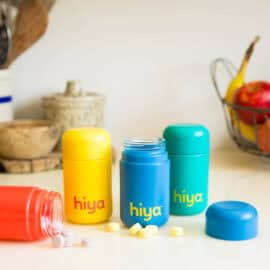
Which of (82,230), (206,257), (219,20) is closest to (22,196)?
(82,230)

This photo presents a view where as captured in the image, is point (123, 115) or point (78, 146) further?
point (123, 115)

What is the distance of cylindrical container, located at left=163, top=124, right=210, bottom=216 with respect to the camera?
712mm

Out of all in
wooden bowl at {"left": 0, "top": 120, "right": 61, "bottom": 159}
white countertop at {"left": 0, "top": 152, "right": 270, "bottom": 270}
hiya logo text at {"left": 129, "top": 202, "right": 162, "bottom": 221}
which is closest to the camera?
white countertop at {"left": 0, "top": 152, "right": 270, "bottom": 270}

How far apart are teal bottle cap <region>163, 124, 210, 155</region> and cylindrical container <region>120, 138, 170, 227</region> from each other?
47 millimetres

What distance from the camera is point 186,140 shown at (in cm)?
71

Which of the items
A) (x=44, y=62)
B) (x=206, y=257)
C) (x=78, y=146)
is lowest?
(x=206, y=257)

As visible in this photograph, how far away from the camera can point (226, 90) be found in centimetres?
117

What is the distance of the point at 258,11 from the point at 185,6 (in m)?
0.16

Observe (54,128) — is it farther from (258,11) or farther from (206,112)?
(258,11)

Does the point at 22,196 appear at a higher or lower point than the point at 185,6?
lower

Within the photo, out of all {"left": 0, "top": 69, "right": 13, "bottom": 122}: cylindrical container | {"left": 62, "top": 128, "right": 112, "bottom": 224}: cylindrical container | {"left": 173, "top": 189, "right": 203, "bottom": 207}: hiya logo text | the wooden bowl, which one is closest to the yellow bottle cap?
{"left": 62, "top": 128, "right": 112, "bottom": 224}: cylindrical container

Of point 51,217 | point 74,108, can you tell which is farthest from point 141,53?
point 51,217

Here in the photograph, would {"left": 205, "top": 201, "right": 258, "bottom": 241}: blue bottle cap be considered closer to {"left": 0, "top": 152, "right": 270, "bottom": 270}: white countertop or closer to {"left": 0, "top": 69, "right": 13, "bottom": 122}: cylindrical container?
{"left": 0, "top": 152, "right": 270, "bottom": 270}: white countertop

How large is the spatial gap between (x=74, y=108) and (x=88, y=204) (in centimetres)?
40
